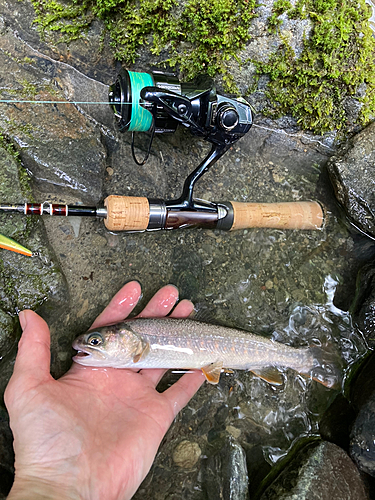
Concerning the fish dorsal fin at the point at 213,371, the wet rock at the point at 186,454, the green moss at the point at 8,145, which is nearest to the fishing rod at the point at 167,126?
the green moss at the point at 8,145

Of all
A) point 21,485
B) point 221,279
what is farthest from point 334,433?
point 21,485

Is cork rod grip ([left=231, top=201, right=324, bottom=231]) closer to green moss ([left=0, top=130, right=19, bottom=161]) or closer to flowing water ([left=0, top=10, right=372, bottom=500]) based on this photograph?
flowing water ([left=0, top=10, right=372, bottom=500])

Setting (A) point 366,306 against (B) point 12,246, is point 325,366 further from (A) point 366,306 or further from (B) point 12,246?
(B) point 12,246

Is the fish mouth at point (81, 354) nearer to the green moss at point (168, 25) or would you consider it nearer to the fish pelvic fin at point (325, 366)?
the fish pelvic fin at point (325, 366)

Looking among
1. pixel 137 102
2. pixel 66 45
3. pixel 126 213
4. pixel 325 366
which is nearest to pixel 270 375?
pixel 325 366

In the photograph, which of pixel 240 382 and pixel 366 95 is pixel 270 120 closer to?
pixel 366 95

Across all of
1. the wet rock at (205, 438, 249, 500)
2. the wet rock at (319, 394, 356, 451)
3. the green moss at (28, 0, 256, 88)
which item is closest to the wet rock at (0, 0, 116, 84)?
the green moss at (28, 0, 256, 88)

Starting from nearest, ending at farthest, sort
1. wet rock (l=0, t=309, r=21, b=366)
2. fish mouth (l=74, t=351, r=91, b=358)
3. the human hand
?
the human hand
wet rock (l=0, t=309, r=21, b=366)
fish mouth (l=74, t=351, r=91, b=358)
